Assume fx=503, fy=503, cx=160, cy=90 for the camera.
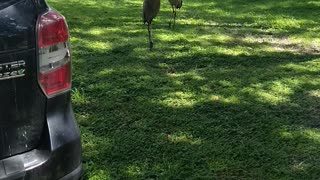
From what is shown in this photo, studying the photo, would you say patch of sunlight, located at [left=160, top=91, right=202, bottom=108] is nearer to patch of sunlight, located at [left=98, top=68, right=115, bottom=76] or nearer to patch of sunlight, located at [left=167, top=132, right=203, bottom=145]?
patch of sunlight, located at [left=167, top=132, right=203, bottom=145]

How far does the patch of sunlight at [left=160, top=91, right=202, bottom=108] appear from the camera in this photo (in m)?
4.55

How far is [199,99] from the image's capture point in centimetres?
466

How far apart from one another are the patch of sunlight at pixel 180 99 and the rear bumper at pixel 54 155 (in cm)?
221

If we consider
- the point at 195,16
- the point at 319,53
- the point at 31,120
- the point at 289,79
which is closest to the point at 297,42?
the point at 319,53

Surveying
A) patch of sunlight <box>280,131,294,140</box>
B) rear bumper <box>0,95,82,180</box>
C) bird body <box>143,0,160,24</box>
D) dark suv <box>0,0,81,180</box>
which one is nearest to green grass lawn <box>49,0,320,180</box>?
patch of sunlight <box>280,131,294,140</box>

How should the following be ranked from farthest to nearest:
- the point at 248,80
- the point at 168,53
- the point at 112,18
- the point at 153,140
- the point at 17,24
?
1. the point at 112,18
2. the point at 168,53
3. the point at 248,80
4. the point at 153,140
5. the point at 17,24

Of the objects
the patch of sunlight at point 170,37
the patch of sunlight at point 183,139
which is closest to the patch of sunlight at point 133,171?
the patch of sunlight at point 183,139

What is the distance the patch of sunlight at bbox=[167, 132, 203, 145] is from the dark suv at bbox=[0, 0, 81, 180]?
60.9 inches

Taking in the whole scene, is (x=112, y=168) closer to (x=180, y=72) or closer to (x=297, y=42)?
(x=180, y=72)

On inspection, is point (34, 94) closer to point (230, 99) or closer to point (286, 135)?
point (286, 135)

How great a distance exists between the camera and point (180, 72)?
554 cm

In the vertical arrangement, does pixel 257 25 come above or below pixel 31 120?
below

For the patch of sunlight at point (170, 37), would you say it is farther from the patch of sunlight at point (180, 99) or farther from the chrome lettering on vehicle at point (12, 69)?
the chrome lettering on vehicle at point (12, 69)

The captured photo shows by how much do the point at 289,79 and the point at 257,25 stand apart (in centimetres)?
308
